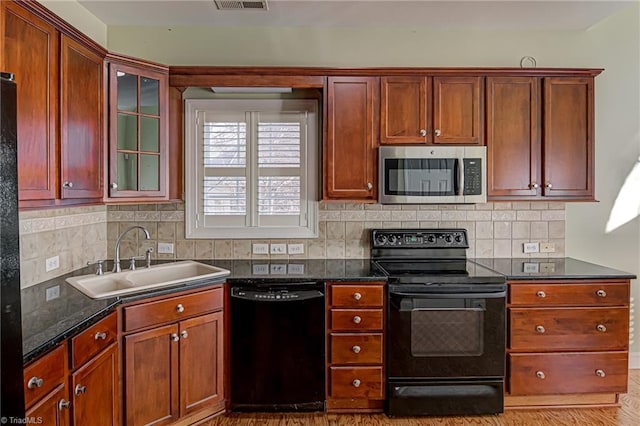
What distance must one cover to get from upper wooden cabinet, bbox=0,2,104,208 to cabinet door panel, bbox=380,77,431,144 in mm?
1790

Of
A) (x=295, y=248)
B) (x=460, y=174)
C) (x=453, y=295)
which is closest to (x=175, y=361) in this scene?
(x=295, y=248)

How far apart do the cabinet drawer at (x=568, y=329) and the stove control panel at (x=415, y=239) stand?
0.70m

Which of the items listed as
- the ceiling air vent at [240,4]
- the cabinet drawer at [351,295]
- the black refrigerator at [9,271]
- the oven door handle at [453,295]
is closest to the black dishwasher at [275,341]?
the cabinet drawer at [351,295]

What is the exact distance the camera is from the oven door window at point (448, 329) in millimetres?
2779

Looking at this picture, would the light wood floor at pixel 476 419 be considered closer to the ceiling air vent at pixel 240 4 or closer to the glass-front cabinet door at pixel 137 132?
the glass-front cabinet door at pixel 137 132

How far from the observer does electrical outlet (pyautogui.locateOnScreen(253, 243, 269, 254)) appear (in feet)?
11.2

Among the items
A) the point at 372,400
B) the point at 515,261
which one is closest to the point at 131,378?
the point at 372,400

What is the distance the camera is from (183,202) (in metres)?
3.39

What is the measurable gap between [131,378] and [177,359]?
0.90 feet

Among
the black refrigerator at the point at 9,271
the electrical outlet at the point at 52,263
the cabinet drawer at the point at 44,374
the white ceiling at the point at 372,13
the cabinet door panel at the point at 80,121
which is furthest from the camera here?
the white ceiling at the point at 372,13

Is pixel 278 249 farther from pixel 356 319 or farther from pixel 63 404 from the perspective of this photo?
pixel 63 404

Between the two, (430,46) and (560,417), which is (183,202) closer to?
(430,46)

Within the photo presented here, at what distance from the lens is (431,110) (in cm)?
311

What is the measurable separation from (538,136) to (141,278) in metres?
2.86
